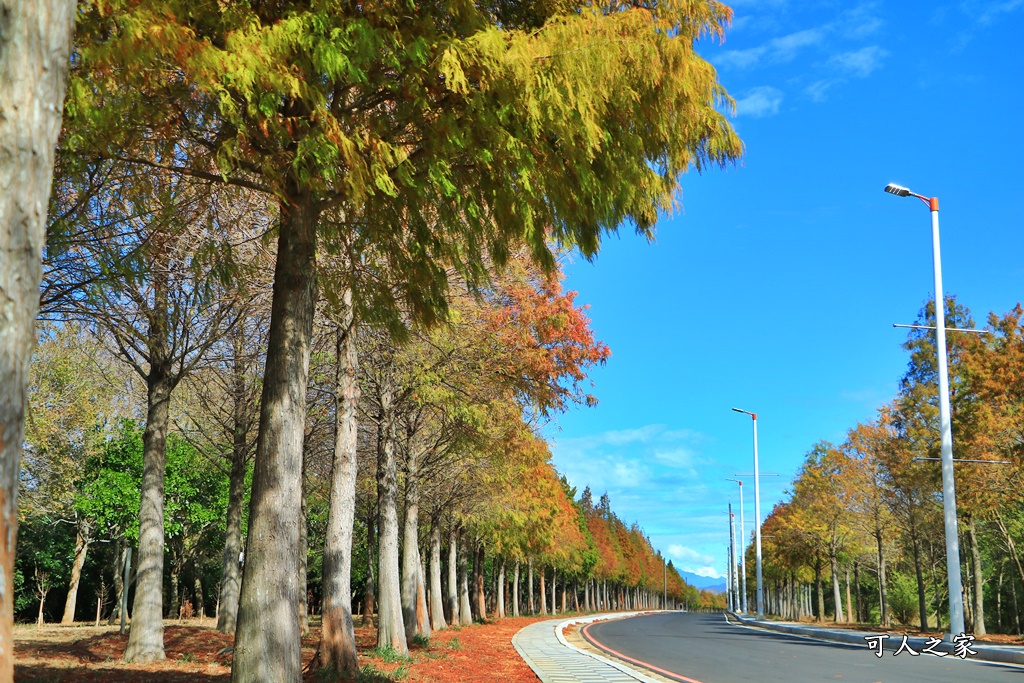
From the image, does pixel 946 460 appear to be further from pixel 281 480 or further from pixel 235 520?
pixel 281 480

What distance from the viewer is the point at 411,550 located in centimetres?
2384

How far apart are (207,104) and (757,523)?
46.9 m

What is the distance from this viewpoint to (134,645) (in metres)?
→ 14.4

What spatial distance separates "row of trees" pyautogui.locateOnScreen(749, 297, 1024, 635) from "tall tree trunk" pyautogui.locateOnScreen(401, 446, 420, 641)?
1663 cm

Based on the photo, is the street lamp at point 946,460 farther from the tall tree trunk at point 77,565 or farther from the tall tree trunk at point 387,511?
the tall tree trunk at point 77,565

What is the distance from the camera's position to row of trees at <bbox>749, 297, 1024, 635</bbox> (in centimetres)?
2648

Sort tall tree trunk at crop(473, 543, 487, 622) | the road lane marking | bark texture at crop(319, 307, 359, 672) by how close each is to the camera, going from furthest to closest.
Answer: tall tree trunk at crop(473, 543, 487, 622)
the road lane marking
bark texture at crop(319, 307, 359, 672)

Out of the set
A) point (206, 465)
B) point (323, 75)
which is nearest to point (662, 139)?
point (323, 75)

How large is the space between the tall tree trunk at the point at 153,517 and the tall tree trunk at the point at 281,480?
23.5ft

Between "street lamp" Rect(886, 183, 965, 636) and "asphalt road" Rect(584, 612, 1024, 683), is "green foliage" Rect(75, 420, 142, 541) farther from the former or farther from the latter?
"street lamp" Rect(886, 183, 965, 636)

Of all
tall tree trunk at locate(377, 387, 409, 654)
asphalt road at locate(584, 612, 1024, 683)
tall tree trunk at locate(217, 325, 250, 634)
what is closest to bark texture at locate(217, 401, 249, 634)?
tall tree trunk at locate(217, 325, 250, 634)

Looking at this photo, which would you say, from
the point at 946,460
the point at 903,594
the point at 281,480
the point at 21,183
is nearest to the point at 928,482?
the point at 946,460

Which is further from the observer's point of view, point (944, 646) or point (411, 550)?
point (411, 550)

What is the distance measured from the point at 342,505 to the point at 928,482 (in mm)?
26761
